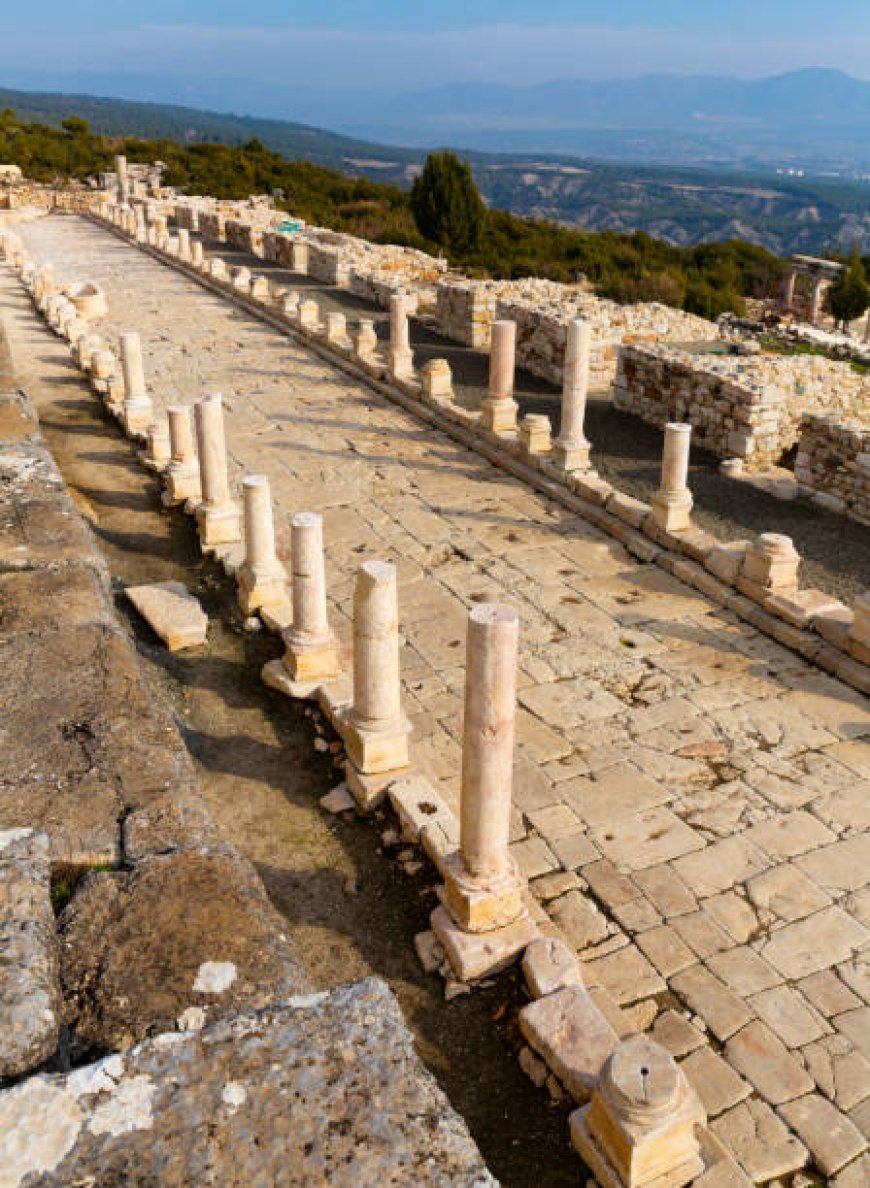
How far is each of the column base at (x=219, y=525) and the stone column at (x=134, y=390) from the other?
391 cm

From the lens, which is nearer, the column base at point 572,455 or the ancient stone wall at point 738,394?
the column base at point 572,455

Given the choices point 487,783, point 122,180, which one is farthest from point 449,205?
point 487,783

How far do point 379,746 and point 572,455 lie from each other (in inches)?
253

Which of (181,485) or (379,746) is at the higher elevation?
(181,485)

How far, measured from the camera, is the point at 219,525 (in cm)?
962

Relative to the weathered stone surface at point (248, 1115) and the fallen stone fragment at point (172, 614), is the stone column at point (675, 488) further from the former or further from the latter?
the weathered stone surface at point (248, 1115)

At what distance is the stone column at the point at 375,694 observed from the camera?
225 inches

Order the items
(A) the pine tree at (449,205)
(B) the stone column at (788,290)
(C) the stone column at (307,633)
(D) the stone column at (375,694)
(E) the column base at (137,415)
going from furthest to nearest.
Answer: (B) the stone column at (788,290) < (A) the pine tree at (449,205) < (E) the column base at (137,415) < (C) the stone column at (307,633) < (D) the stone column at (375,694)

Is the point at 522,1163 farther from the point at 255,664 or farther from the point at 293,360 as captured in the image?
the point at 293,360

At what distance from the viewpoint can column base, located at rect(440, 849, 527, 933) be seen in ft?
16.3

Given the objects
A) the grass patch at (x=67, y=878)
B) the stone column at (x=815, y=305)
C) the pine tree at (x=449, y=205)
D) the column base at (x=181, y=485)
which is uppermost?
the pine tree at (x=449, y=205)

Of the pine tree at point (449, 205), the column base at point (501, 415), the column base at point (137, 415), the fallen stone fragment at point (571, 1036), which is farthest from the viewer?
the pine tree at point (449, 205)

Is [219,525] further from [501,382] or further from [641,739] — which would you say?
[501,382]

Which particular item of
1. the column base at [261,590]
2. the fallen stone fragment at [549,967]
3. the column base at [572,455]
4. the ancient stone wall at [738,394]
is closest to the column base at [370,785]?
the fallen stone fragment at [549,967]
